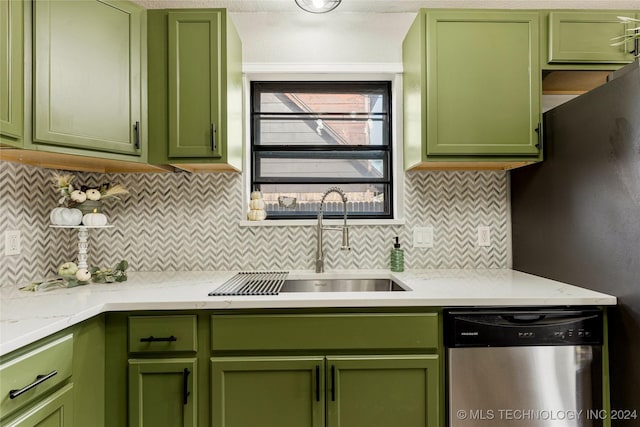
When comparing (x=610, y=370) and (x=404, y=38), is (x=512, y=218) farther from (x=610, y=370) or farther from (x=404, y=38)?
(x=404, y=38)

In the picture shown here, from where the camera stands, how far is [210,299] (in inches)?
56.4

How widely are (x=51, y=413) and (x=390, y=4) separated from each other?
96.5 inches

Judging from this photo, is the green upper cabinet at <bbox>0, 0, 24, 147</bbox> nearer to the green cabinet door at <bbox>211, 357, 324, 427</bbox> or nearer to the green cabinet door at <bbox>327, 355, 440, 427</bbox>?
the green cabinet door at <bbox>211, 357, 324, 427</bbox>

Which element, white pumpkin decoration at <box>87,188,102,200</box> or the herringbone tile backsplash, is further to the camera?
the herringbone tile backsplash

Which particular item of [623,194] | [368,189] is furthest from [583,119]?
[368,189]

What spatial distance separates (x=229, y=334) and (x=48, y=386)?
583 millimetres

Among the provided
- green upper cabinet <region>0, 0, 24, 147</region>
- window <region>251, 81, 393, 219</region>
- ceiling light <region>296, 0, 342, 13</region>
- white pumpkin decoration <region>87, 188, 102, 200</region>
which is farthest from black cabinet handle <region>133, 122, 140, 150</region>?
ceiling light <region>296, 0, 342, 13</region>

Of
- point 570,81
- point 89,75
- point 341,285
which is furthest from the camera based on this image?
point 341,285

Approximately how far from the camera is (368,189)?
2.32 m

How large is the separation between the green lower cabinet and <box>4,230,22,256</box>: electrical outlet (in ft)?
3.73

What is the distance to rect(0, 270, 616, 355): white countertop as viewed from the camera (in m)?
1.21

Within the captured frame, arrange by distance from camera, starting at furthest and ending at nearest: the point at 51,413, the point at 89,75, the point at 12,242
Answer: the point at 12,242 < the point at 89,75 < the point at 51,413

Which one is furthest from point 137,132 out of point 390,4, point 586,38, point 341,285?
point 586,38

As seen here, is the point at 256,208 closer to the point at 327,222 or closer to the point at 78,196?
the point at 327,222
